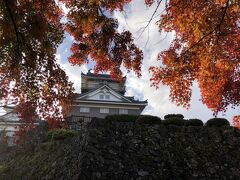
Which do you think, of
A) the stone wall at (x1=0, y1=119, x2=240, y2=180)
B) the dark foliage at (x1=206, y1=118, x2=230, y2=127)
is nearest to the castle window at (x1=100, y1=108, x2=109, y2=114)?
the stone wall at (x1=0, y1=119, x2=240, y2=180)

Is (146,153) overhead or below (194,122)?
below

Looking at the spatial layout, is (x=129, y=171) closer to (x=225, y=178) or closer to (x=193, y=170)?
(x=193, y=170)

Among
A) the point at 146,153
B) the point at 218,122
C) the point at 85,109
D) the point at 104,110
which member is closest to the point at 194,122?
the point at 218,122

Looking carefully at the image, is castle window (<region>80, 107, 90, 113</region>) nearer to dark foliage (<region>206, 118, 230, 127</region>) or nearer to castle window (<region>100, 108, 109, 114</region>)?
castle window (<region>100, 108, 109, 114</region>)

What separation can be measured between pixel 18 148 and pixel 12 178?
6.18m

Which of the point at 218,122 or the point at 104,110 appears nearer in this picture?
the point at 218,122

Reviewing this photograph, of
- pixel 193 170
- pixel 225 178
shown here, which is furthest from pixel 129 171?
pixel 225 178

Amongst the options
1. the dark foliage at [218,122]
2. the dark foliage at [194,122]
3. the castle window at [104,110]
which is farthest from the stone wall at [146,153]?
the castle window at [104,110]

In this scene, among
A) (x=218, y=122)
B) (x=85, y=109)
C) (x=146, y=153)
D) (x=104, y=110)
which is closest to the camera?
(x=146, y=153)

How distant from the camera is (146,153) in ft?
59.4

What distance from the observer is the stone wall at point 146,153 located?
1692 centimetres

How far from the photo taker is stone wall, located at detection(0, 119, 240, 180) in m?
16.9

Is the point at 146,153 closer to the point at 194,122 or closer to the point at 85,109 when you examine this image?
the point at 194,122

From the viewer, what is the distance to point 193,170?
1789 cm
